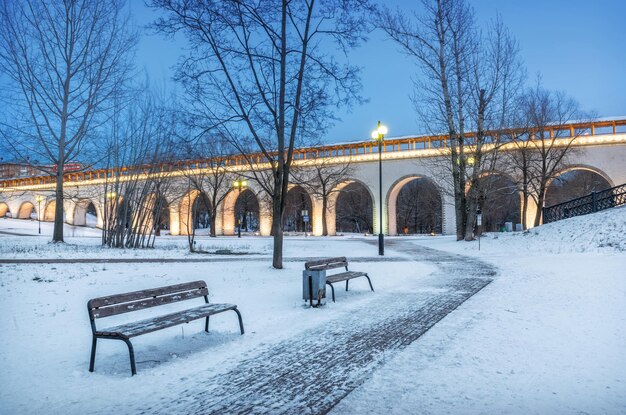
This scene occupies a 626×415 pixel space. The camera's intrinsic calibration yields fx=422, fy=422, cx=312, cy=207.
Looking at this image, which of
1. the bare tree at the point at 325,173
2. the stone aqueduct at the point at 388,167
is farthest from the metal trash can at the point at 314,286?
the bare tree at the point at 325,173

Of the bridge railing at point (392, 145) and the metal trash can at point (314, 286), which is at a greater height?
the bridge railing at point (392, 145)

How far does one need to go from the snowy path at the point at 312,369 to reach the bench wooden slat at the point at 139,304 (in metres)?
1.20

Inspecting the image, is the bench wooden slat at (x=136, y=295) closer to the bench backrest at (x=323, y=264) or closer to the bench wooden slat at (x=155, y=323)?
the bench wooden slat at (x=155, y=323)

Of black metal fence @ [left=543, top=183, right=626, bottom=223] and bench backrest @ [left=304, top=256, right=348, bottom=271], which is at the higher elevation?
black metal fence @ [left=543, top=183, right=626, bottom=223]

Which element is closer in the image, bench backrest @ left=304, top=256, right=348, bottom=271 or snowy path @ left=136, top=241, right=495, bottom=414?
snowy path @ left=136, top=241, right=495, bottom=414

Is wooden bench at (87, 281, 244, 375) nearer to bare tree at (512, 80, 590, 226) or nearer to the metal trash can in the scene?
the metal trash can

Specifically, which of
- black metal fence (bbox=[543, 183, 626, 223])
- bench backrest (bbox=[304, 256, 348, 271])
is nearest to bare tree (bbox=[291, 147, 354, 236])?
black metal fence (bbox=[543, 183, 626, 223])

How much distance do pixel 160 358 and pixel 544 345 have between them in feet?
13.9

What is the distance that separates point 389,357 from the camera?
4.35 meters

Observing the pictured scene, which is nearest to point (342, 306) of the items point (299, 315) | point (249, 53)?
point (299, 315)

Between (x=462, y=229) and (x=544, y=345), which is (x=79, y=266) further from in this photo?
(x=462, y=229)

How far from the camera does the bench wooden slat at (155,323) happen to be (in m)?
4.12

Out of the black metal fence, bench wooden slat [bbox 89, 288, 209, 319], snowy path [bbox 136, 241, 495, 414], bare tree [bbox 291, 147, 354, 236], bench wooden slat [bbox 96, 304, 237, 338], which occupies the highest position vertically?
bare tree [bbox 291, 147, 354, 236]

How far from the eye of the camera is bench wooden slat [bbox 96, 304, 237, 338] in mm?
4121
